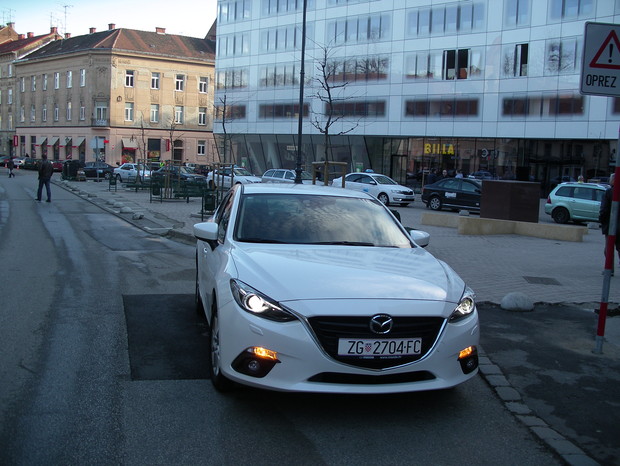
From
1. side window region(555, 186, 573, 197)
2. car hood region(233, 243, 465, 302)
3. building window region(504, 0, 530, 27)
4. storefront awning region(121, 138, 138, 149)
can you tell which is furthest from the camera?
storefront awning region(121, 138, 138, 149)

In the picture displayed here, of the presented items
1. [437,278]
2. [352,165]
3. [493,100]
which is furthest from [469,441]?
[352,165]

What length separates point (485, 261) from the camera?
12680mm

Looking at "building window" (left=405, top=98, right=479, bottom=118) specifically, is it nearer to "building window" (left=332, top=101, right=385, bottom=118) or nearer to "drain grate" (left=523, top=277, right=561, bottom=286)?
"building window" (left=332, top=101, right=385, bottom=118)

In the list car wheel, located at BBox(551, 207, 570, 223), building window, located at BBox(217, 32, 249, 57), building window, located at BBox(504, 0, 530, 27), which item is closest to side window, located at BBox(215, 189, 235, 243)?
car wheel, located at BBox(551, 207, 570, 223)

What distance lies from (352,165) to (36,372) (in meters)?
47.0

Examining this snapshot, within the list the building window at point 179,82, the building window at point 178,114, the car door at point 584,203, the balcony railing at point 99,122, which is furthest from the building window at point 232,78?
the car door at point 584,203

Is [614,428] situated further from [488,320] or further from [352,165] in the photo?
[352,165]

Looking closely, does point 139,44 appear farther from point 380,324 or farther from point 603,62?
point 380,324

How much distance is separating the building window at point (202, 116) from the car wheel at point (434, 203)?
2021 inches

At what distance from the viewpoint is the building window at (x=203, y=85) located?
3007 inches

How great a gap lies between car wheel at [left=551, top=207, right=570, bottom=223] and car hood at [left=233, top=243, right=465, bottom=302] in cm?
2122

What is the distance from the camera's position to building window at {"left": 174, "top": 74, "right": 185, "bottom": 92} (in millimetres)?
74938

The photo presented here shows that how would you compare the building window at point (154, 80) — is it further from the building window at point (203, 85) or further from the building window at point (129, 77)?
the building window at point (203, 85)

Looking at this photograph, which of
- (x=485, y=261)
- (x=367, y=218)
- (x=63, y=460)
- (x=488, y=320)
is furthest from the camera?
(x=485, y=261)
